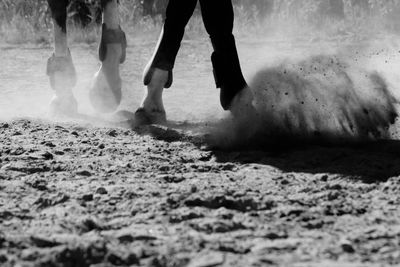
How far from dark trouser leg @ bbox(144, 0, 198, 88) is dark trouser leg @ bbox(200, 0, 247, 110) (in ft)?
0.36

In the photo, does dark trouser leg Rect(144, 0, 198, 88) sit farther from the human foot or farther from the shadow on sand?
the human foot

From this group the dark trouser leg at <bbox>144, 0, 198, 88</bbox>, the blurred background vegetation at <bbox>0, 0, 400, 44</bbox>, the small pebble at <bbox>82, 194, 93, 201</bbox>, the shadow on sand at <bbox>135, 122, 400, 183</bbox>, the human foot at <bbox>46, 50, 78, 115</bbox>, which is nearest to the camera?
the small pebble at <bbox>82, 194, 93, 201</bbox>

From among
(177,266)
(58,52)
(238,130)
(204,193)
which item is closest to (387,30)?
(58,52)

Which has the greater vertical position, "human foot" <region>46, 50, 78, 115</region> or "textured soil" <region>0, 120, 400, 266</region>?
"human foot" <region>46, 50, 78, 115</region>

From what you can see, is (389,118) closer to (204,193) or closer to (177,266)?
(204,193)

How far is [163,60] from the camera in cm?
456

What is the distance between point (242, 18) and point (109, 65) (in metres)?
6.68

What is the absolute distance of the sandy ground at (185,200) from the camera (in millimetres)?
2227

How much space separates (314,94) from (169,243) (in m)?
2.12

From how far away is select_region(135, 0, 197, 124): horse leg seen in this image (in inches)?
176

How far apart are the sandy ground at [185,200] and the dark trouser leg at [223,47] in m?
0.29

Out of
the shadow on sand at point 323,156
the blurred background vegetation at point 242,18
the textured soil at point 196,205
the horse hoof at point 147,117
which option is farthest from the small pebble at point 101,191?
the blurred background vegetation at point 242,18

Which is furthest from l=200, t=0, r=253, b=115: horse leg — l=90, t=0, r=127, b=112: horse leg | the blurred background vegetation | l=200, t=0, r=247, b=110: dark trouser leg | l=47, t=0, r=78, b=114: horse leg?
the blurred background vegetation

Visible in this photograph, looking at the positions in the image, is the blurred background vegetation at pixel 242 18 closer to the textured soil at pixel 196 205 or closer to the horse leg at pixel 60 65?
the horse leg at pixel 60 65
